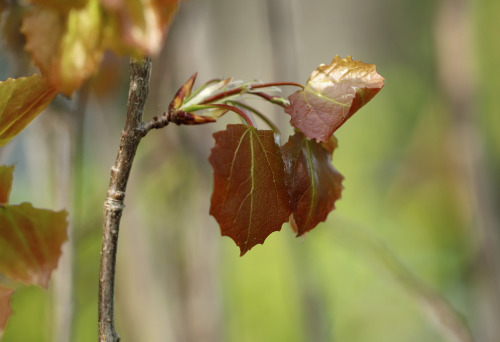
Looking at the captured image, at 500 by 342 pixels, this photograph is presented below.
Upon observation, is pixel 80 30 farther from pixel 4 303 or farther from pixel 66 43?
pixel 4 303

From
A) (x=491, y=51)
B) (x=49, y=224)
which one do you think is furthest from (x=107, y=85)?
(x=491, y=51)

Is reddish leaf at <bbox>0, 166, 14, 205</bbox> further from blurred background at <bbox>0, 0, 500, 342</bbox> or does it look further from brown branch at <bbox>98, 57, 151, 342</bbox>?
blurred background at <bbox>0, 0, 500, 342</bbox>

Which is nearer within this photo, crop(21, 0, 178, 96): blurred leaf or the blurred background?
crop(21, 0, 178, 96): blurred leaf

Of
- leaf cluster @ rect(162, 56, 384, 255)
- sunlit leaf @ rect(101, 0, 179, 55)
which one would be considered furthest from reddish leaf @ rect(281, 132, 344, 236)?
sunlit leaf @ rect(101, 0, 179, 55)

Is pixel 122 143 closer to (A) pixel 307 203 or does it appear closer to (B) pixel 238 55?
(A) pixel 307 203

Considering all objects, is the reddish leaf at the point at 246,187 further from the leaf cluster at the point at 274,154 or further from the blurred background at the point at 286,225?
the blurred background at the point at 286,225

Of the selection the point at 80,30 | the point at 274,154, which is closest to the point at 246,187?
the point at 274,154
